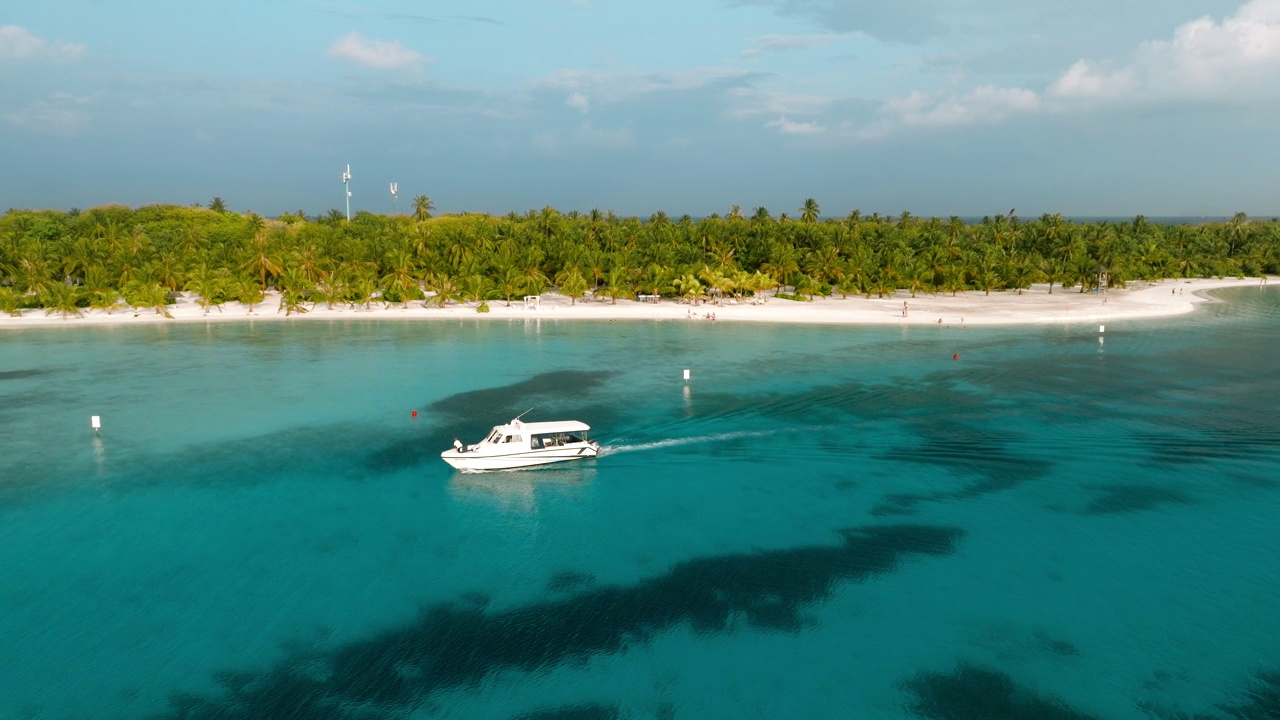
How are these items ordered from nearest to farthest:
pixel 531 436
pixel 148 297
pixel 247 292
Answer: pixel 531 436, pixel 148 297, pixel 247 292

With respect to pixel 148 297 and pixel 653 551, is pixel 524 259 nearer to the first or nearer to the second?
pixel 148 297

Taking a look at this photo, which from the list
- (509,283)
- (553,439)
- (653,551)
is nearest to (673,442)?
(553,439)

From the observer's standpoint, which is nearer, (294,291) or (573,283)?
(294,291)

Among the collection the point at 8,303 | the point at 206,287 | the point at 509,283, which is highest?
the point at 509,283

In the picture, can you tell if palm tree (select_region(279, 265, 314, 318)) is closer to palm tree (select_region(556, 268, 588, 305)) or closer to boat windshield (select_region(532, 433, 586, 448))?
palm tree (select_region(556, 268, 588, 305))

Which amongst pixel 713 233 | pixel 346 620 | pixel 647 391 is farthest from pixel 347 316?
pixel 346 620

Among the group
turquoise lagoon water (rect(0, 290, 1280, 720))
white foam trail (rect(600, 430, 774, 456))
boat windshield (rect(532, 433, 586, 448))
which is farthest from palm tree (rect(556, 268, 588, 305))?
boat windshield (rect(532, 433, 586, 448))

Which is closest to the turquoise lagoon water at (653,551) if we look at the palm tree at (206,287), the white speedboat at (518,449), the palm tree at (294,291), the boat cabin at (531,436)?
the white speedboat at (518,449)
